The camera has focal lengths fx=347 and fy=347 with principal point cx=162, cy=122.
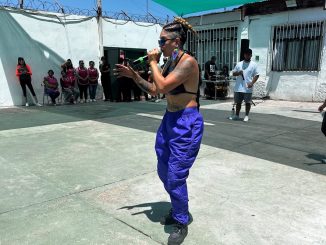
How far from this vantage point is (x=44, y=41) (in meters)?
12.3

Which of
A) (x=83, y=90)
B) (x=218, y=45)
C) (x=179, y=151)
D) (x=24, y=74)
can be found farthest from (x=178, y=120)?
(x=218, y=45)

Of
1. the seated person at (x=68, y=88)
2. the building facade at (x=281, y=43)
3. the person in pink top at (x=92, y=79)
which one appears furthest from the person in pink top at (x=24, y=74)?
the building facade at (x=281, y=43)

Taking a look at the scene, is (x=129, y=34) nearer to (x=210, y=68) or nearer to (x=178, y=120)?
(x=210, y=68)

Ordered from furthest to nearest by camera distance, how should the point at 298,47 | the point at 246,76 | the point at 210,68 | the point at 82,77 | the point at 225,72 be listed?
the point at 225,72
the point at 210,68
the point at 82,77
the point at 298,47
the point at 246,76

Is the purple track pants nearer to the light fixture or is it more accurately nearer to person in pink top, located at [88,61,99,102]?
person in pink top, located at [88,61,99,102]

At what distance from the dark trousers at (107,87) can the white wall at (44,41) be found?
3.33 ft

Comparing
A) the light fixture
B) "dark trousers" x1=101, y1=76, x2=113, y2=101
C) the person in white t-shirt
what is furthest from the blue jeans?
the light fixture

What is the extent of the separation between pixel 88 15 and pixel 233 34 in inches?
228

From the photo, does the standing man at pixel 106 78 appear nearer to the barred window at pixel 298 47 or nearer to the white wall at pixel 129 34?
the white wall at pixel 129 34

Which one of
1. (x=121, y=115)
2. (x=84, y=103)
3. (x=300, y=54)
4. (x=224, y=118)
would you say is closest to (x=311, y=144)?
(x=224, y=118)

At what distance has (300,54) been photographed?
12336 millimetres

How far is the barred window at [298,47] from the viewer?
11828 mm

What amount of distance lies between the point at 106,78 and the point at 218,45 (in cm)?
500

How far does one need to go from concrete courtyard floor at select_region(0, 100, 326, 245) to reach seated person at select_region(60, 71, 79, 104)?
4.99m
